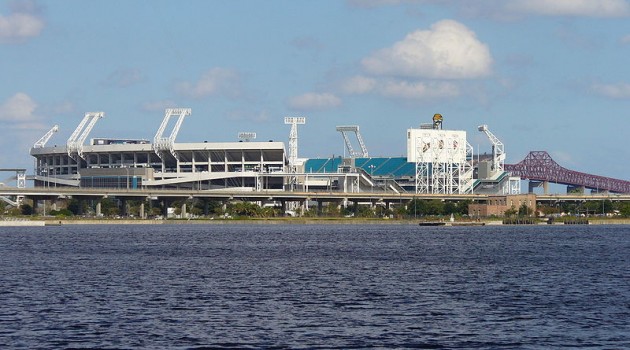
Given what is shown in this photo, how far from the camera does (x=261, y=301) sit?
170ft

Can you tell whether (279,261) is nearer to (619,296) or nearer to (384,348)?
(619,296)

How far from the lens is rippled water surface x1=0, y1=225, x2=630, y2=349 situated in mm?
39781

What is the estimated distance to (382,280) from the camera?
64125mm

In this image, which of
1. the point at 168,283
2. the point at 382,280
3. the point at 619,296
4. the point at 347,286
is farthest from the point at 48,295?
the point at 619,296

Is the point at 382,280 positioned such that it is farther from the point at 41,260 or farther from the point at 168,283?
the point at 41,260

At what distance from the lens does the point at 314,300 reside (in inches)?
2057

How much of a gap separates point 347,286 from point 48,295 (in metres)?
16.0

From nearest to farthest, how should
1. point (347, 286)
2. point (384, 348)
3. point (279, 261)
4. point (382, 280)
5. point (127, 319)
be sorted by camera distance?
point (384, 348) < point (127, 319) < point (347, 286) < point (382, 280) < point (279, 261)

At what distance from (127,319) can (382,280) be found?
74.5 ft

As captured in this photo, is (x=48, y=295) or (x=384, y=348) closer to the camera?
(x=384, y=348)

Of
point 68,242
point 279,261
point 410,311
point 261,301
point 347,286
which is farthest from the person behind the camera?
point 68,242

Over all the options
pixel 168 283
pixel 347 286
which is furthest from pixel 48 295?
pixel 347 286

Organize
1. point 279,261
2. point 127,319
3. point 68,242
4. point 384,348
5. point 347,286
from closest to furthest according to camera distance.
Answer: point 384,348
point 127,319
point 347,286
point 279,261
point 68,242

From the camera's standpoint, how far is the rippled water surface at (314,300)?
131 feet
